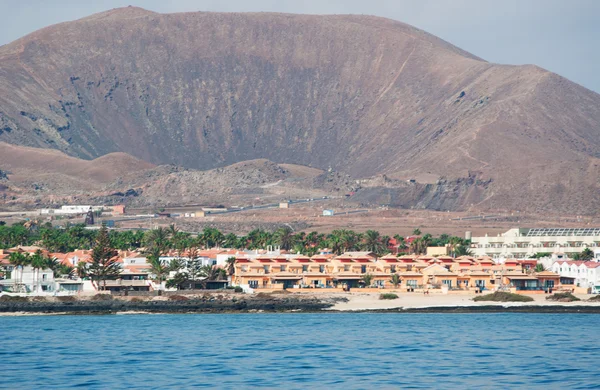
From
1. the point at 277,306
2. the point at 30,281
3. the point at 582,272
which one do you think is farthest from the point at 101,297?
the point at 582,272

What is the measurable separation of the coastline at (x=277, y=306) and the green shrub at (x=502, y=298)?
3.26 feet

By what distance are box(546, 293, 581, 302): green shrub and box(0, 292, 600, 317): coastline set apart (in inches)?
41.1

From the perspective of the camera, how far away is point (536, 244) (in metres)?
152

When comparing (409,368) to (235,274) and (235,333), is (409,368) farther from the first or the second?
(235,274)

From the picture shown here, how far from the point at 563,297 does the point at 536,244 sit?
48.4m

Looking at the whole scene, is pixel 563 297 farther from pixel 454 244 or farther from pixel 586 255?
pixel 454 244

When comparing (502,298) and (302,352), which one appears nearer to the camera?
(302,352)

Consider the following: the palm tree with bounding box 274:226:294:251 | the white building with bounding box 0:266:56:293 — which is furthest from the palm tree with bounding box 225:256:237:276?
the palm tree with bounding box 274:226:294:251

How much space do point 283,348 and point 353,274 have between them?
47146 millimetres

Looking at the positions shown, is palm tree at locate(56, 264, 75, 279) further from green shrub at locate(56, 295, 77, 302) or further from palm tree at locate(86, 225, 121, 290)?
green shrub at locate(56, 295, 77, 302)

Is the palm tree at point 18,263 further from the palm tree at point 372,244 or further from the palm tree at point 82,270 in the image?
the palm tree at point 372,244

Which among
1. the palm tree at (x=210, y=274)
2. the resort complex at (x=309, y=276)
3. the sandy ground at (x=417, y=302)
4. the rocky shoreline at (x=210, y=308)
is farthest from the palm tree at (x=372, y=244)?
the rocky shoreline at (x=210, y=308)

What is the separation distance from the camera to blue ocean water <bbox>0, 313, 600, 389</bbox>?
53.4 m

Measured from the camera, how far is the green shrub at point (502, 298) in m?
102
